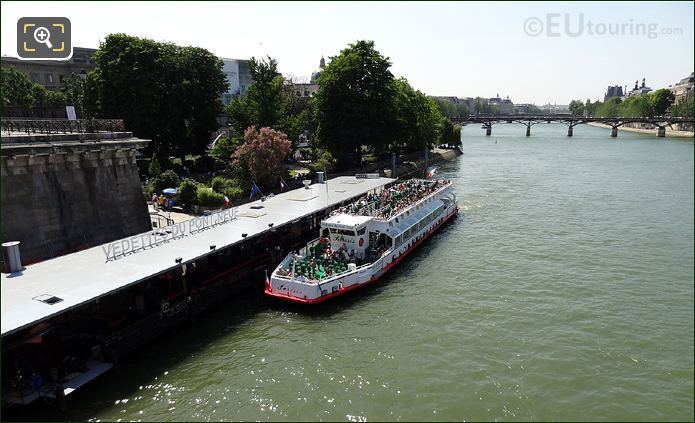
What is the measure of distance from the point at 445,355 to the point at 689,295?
14589mm

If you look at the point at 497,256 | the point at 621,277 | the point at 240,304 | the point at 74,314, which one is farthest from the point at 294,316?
the point at 621,277

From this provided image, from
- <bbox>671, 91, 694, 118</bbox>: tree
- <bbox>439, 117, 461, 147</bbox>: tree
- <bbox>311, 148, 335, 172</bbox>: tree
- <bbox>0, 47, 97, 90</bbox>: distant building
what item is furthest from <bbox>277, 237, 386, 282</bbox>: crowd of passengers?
<bbox>671, 91, 694, 118</bbox>: tree

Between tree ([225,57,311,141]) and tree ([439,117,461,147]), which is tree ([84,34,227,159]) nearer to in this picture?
tree ([225,57,311,141])

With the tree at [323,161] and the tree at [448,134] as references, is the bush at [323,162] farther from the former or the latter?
the tree at [448,134]

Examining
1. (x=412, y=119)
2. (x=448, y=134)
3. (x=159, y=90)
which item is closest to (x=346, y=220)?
(x=159, y=90)

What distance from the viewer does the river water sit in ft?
58.1

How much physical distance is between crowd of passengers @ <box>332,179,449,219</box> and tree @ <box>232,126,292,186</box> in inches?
438

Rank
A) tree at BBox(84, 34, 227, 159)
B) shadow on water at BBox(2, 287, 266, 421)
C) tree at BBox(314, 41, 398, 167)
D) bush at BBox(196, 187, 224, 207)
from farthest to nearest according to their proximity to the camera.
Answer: tree at BBox(314, 41, 398, 167), tree at BBox(84, 34, 227, 159), bush at BBox(196, 187, 224, 207), shadow on water at BBox(2, 287, 266, 421)

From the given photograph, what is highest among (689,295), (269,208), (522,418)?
(269,208)

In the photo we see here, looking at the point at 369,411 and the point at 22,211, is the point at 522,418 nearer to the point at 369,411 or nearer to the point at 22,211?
the point at 369,411

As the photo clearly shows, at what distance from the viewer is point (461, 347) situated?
21547 mm

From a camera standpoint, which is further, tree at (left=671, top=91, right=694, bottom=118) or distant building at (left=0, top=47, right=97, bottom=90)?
tree at (left=671, top=91, right=694, bottom=118)

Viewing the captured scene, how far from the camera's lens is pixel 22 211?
26906 millimetres

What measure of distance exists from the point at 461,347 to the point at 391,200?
17.8 meters
